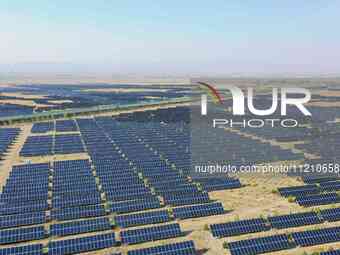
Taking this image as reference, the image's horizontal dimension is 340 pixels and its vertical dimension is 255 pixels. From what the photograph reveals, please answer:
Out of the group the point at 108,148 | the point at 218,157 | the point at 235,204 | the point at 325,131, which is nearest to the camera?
the point at 235,204

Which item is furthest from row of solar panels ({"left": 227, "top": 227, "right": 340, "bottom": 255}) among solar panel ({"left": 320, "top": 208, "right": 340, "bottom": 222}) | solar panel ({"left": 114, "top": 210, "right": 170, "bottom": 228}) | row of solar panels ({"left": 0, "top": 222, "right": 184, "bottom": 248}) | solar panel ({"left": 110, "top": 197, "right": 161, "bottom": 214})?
solar panel ({"left": 110, "top": 197, "right": 161, "bottom": 214})

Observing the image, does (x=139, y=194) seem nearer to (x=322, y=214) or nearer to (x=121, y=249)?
(x=121, y=249)

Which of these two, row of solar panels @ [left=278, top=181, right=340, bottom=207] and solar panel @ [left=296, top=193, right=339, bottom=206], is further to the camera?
row of solar panels @ [left=278, top=181, right=340, bottom=207]

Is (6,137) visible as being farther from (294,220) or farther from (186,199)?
(294,220)

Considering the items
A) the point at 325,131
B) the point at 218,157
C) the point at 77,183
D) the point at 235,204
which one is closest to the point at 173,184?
the point at 235,204

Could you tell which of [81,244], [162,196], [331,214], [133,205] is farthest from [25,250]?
[331,214]

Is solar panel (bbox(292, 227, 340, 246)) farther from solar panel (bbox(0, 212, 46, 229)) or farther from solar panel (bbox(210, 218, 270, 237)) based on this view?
solar panel (bbox(0, 212, 46, 229))
